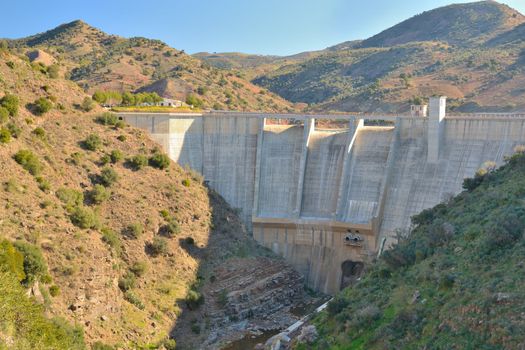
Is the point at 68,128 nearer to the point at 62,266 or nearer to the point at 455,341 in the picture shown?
the point at 62,266

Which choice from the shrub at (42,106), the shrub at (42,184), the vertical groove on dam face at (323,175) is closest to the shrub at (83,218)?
the shrub at (42,184)

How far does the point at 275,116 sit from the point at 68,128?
48.9 feet

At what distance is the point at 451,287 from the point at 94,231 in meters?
19.2

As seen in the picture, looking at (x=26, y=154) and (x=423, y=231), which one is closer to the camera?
(x=423, y=231)

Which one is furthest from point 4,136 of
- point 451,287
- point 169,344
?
point 451,287

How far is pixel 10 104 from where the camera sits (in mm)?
33062

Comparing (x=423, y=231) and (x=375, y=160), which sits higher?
(x=375, y=160)

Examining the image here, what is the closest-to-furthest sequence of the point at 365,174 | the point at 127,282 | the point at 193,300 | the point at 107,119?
the point at 127,282 < the point at 193,300 < the point at 365,174 < the point at 107,119

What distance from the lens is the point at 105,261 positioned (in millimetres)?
28547

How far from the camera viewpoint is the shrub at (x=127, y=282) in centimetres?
2894

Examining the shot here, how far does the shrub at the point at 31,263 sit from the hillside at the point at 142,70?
41.0 m

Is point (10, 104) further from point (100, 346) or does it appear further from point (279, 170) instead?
point (279, 170)

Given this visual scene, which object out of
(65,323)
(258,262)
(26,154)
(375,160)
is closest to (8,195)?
(26,154)

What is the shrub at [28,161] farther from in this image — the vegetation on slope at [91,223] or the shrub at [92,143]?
the shrub at [92,143]
